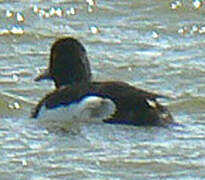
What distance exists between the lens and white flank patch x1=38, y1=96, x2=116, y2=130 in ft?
41.2

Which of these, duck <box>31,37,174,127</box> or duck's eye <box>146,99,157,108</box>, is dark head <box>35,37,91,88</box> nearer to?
duck <box>31,37,174,127</box>

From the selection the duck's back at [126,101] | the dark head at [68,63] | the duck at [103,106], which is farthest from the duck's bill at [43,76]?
the duck's back at [126,101]

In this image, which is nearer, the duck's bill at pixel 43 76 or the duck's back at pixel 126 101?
the duck's back at pixel 126 101

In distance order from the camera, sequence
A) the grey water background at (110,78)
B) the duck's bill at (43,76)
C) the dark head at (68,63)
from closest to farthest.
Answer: the grey water background at (110,78), the dark head at (68,63), the duck's bill at (43,76)

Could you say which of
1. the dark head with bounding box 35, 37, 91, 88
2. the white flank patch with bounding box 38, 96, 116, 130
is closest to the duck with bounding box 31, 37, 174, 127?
the white flank patch with bounding box 38, 96, 116, 130

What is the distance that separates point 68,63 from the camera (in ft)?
44.7

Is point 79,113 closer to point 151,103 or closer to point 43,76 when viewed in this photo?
point 151,103

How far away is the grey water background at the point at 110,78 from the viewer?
1167cm

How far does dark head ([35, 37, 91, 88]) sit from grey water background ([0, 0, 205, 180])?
41 cm

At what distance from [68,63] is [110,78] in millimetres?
1068

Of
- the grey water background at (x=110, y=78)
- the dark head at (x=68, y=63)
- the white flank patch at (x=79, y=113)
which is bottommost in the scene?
the grey water background at (x=110, y=78)

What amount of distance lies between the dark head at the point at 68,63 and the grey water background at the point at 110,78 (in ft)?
1.35

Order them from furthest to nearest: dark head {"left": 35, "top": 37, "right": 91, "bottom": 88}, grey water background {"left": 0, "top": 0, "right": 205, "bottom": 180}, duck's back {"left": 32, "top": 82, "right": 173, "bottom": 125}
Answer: dark head {"left": 35, "top": 37, "right": 91, "bottom": 88}, duck's back {"left": 32, "top": 82, "right": 173, "bottom": 125}, grey water background {"left": 0, "top": 0, "right": 205, "bottom": 180}

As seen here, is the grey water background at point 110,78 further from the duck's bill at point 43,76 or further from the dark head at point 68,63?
the dark head at point 68,63
